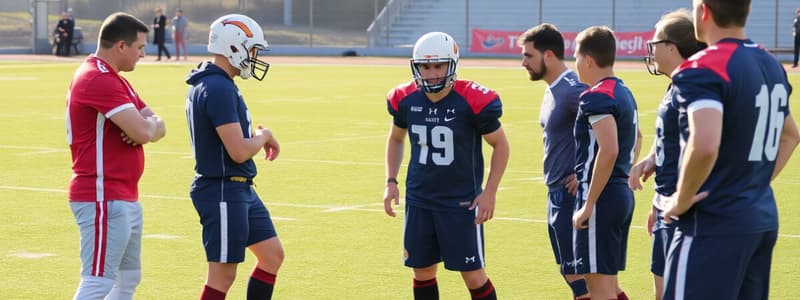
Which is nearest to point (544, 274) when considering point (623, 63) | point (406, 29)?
point (623, 63)

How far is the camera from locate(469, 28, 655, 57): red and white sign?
47656 mm

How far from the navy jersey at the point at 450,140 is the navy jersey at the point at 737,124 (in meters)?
2.04

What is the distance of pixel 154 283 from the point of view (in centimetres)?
919

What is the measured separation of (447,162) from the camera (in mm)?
7312

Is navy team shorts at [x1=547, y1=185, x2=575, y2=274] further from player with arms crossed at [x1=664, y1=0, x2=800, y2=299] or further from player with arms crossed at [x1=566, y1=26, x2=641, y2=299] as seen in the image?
player with arms crossed at [x1=664, y1=0, x2=800, y2=299]

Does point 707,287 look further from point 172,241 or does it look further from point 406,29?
→ point 406,29

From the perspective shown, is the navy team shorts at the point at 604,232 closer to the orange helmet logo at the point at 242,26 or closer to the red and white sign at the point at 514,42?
the orange helmet logo at the point at 242,26

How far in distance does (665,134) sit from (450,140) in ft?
5.24

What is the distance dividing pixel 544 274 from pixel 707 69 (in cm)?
449

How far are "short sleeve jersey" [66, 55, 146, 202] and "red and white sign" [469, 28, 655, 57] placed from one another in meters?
40.2

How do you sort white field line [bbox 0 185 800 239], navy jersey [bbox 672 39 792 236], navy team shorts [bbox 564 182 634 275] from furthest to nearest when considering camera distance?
white field line [bbox 0 185 800 239] < navy team shorts [bbox 564 182 634 275] < navy jersey [bbox 672 39 792 236]

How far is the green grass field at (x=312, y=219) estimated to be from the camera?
9.12m

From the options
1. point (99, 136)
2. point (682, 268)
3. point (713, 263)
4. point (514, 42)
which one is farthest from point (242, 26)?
point (514, 42)

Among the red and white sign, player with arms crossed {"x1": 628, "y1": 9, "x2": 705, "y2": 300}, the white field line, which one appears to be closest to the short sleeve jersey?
player with arms crossed {"x1": 628, "y1": 9, "x2": 705, "y2": 300}
